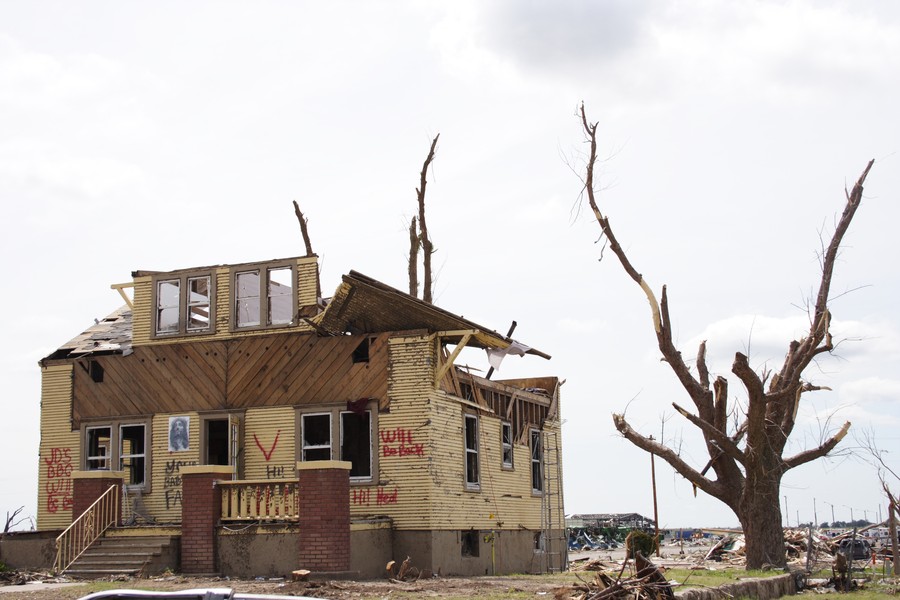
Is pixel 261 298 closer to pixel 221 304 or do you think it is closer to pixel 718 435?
pixel 221 304

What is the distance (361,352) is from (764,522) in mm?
9796

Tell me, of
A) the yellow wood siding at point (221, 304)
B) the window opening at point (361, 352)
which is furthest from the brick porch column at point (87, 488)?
the window opening at point (361, 352)

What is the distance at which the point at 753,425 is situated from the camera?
2345cm

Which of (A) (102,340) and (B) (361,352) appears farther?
(A) (102,340)

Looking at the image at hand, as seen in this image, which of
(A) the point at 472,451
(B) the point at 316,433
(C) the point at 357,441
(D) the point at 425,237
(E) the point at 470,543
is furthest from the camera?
(D) the point at 425,237

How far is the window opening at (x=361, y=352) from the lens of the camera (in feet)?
76.9

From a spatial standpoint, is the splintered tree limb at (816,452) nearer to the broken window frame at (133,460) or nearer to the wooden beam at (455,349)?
the wooden beam at (455,349)

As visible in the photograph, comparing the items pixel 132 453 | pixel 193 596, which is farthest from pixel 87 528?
pixel 193 596

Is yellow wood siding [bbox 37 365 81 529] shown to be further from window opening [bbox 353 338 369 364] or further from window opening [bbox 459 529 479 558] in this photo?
window opening [bbox 459 529 479 558]

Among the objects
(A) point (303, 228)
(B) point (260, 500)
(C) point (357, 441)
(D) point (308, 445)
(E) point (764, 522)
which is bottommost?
(E) point (764, 522)

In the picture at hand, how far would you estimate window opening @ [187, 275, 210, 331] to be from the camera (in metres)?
25.3

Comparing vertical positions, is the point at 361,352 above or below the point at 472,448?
above

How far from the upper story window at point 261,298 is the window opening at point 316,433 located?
2312 mm

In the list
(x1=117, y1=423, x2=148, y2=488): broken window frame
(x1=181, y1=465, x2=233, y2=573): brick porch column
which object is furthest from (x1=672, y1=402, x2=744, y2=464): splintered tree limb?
(x1=117, y1=423, x2=148, y2=488): broken window frame
